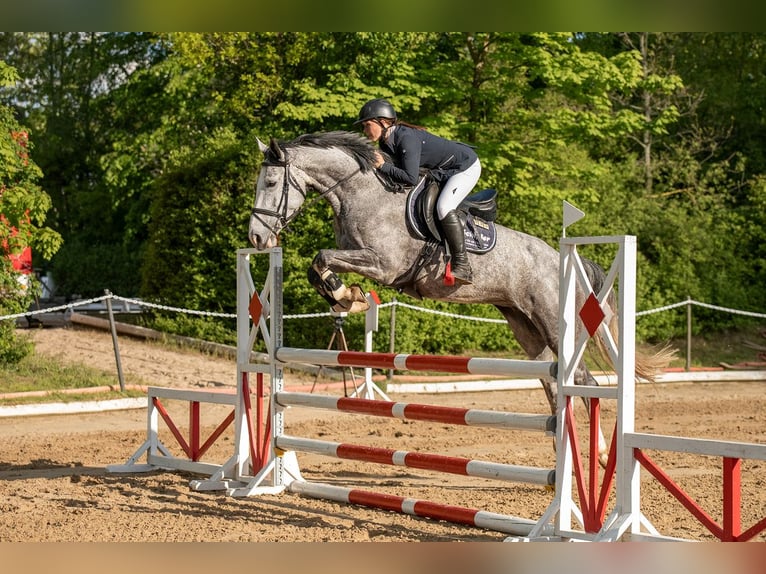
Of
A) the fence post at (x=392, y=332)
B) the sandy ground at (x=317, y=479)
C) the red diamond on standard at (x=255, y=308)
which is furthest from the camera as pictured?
the fence post at (x=392, y=332)

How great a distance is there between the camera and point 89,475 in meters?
7.19

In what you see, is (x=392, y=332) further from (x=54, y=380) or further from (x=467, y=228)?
(x=467, y=228)

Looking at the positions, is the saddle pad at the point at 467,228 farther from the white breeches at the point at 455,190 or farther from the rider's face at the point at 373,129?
the rider's face at the point at 373,129

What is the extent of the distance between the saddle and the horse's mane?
0.35 m

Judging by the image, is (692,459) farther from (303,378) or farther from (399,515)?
(303,378)

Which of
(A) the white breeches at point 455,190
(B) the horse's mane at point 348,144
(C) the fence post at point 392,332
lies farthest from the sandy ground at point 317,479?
(B) the horse's mane at point 348,144

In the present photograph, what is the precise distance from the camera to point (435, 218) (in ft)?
20.0

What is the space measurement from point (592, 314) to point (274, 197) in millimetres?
2115

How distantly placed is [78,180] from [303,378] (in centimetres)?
1505

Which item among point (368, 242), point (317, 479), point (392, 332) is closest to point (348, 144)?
point (368, 242)

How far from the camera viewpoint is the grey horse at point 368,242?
589 cm

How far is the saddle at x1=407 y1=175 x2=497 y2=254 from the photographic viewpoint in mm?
6082

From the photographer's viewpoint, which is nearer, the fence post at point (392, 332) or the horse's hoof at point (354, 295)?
the horse's hoof at point (354, 295)
